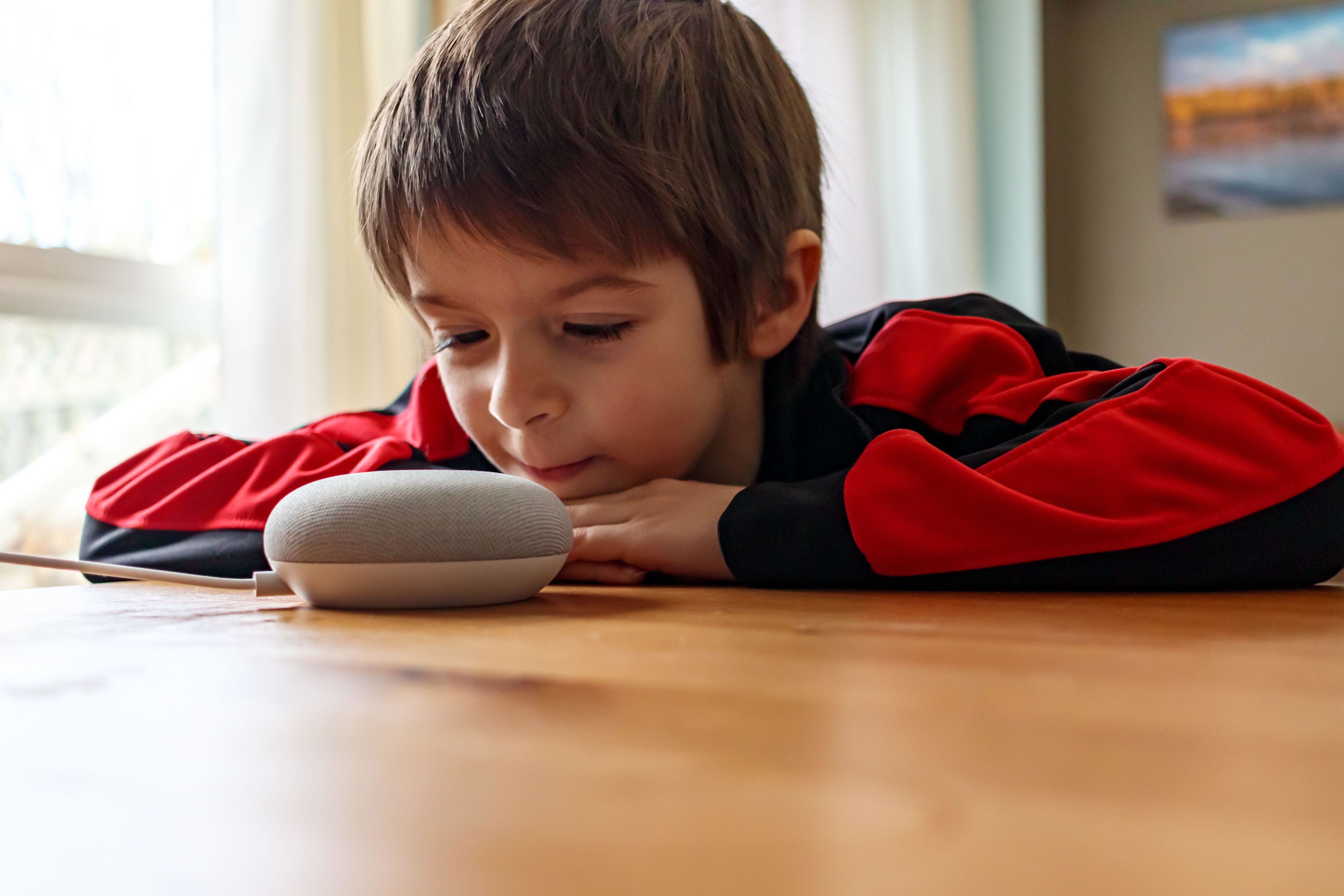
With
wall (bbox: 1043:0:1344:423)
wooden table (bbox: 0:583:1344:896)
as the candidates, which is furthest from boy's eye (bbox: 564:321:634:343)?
wall (bbox: 1043:0:1344:423)

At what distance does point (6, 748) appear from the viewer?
23cm

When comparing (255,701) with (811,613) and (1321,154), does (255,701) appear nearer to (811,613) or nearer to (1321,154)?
(811,613)

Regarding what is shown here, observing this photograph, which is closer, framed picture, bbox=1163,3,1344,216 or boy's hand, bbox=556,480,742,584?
boy's hand, bbox=556,480,742,584

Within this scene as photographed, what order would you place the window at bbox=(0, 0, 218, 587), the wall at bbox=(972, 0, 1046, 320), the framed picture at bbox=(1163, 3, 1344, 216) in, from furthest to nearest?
the framed picture at bbox=(1163, 3, 1344, 216), the wall at bbox=(972, 0, 1046, 320), the window at bbox=(0, 0, 218, 587)

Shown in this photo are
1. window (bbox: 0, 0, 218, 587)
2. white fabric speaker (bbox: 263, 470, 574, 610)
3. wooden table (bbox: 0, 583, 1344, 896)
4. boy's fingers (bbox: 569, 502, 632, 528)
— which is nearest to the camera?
wooden table (bbox: 0, 583, 1344, 896)

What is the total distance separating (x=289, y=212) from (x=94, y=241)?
0.84 ft

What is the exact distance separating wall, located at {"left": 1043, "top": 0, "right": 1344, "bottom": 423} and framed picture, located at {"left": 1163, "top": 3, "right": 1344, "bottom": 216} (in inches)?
1.5

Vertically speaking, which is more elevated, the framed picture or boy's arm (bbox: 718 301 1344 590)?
the framed picture

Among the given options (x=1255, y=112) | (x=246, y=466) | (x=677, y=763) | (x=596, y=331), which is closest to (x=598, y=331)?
(x=596, y=331)

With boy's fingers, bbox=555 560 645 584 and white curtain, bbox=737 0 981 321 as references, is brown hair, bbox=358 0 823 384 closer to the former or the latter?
boy's fingers, bbox=555 560 645 584

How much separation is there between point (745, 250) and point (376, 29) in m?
1.13

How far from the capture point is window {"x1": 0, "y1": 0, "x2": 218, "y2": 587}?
126 cm

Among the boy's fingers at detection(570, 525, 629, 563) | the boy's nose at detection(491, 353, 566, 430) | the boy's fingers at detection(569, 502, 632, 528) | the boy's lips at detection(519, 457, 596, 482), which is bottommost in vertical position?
the boy's fingers at detection(570, 525, 629, 563)

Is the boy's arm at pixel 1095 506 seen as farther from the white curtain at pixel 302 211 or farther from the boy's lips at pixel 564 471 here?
the white curtain at pixel 302 211
